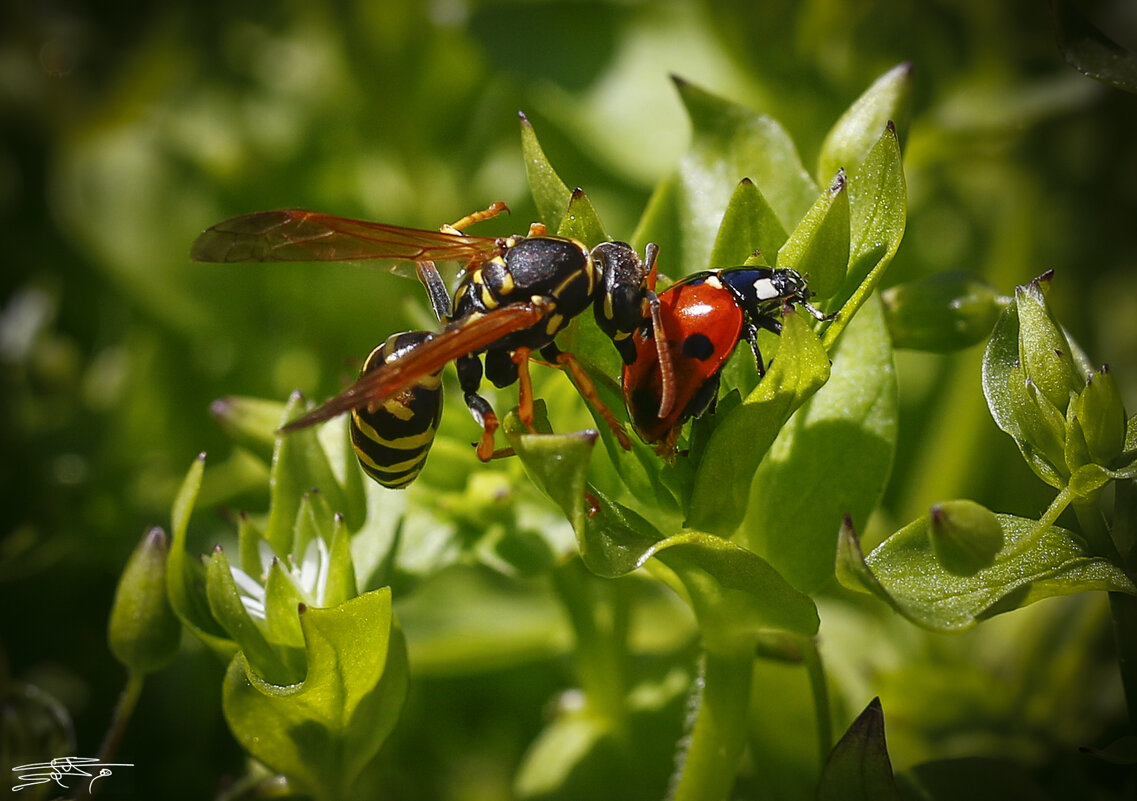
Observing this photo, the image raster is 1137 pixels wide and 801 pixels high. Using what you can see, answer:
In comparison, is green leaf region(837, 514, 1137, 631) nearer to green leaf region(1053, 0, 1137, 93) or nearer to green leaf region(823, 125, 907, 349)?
green leaf region(823, 125, 907, 349)

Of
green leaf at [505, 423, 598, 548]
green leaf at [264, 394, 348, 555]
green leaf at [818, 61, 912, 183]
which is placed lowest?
green leaf at [264, 394, 348, 555]

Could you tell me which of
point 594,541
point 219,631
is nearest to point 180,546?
point 219,631

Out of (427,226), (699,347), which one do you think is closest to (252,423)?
(699,347)

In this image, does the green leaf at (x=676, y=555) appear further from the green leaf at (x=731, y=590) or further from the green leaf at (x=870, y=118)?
the green leaf at (x=870, y=118)

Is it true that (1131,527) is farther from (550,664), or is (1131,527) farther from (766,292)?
(550,664)
